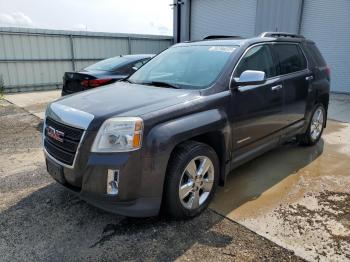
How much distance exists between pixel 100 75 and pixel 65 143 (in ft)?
14.5

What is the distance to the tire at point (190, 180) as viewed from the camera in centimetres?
298

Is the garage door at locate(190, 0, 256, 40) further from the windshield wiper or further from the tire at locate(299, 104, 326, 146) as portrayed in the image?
the windshield wiper

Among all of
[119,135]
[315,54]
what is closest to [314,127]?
[315,54]

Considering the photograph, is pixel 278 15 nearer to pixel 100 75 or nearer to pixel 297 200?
pixel 100 75

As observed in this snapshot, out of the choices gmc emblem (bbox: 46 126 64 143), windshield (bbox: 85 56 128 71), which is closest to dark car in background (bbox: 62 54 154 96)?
windshield (bbox: 85 56 128 71)

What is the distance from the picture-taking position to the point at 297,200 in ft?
12.1

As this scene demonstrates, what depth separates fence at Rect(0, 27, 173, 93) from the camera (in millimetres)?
12891

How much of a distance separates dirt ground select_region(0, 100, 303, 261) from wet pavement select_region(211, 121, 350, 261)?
0.20 meters

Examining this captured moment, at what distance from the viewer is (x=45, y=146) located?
3.42 m

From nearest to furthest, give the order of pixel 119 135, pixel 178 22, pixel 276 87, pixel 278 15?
pixel 119 135, pixel 276 87, pixel 278 15, pixel 178 22

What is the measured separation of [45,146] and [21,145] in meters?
2.90

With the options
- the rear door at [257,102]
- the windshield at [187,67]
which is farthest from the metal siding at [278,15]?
the windshield at [187,67]

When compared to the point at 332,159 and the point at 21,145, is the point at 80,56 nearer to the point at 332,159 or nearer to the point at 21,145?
the point at 21,145

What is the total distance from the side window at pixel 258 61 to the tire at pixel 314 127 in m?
1.54
